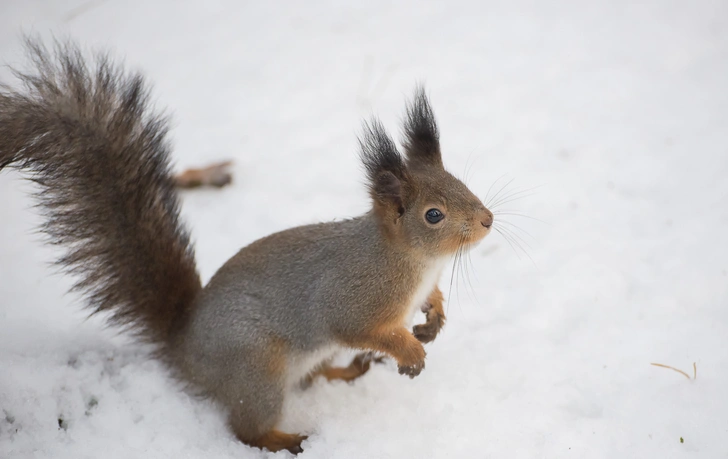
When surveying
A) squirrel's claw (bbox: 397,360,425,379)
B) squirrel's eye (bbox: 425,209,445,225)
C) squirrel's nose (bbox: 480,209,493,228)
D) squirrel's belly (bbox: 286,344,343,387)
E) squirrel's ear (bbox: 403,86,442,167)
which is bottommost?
squirrel's claw (bbox: 397,360,425,379)

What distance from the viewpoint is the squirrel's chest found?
87.2 inches

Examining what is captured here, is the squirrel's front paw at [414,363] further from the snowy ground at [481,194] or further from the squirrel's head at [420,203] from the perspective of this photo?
the squirrel's head at [420,203]

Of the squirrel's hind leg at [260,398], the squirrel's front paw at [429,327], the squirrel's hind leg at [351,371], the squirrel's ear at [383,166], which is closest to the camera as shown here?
the squirrel's ear at [383,166]

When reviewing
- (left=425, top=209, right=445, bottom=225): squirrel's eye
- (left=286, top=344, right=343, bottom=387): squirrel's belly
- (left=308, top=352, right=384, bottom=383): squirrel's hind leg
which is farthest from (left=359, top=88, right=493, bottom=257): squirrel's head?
(left=308, top=352, right=384, bottom=383): squirrel's hind leg

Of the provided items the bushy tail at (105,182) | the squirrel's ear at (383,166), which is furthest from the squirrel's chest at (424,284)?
the bushy tail at (105,182)

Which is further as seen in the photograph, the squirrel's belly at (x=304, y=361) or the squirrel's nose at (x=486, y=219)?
the squirrel's belly at (x=304, y=361)

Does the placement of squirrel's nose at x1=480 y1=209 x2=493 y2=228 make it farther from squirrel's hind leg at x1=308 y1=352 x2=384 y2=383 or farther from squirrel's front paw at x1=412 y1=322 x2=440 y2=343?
squirrel's hind leg at x1=308 y1=352 x2=384 y2=383

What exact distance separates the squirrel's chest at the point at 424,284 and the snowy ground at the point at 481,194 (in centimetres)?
35

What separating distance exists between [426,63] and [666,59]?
1.47 meters

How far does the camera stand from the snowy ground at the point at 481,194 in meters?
2.22

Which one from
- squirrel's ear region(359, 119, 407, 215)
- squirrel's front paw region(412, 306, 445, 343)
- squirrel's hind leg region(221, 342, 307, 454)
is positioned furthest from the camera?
squirrel's front paw region(412, 306, 445, 343)

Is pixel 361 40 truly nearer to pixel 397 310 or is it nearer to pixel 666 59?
pixel 666 59

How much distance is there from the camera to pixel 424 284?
224 centimetres

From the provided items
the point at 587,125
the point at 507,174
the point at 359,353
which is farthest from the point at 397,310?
the point at 587,125
